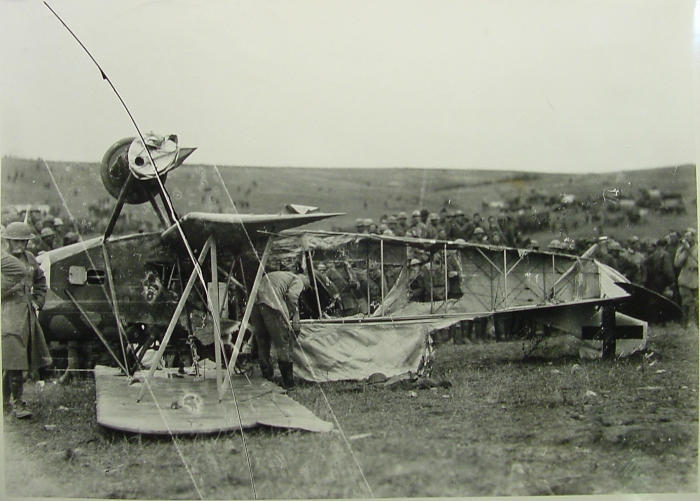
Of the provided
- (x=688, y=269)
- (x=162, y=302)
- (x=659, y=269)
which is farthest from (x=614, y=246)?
(x=162, y=302)

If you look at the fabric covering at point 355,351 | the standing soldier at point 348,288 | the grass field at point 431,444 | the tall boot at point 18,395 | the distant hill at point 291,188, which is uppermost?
the distant hill at point 291,188

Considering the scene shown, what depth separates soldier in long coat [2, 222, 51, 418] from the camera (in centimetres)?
478

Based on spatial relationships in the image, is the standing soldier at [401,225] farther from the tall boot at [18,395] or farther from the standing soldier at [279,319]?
the tall boot at [18,395]

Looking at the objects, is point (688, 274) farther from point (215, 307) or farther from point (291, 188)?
point (215, 307)

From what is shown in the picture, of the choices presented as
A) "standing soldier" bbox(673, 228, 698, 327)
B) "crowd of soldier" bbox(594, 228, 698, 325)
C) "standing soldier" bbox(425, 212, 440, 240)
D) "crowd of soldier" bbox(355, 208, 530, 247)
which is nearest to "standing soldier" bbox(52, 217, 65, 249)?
"crowd of soldier" bbox(355, 208, 530, 247)

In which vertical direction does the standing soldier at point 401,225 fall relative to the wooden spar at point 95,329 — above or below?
above

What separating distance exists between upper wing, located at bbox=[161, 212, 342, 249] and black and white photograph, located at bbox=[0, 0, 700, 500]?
2 cm

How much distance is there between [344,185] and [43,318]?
8.27ft

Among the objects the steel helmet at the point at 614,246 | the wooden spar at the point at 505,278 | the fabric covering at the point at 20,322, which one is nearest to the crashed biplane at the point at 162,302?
the fabric covering at the point at 20,322

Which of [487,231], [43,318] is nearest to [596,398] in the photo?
[487,231]

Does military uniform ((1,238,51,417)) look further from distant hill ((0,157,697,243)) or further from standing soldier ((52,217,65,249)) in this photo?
distant hill ((0,157,697,243))

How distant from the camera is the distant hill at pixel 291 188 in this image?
15.6 feet

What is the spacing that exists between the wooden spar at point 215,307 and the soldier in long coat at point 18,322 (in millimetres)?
1350

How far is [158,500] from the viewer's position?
459 centimetres
